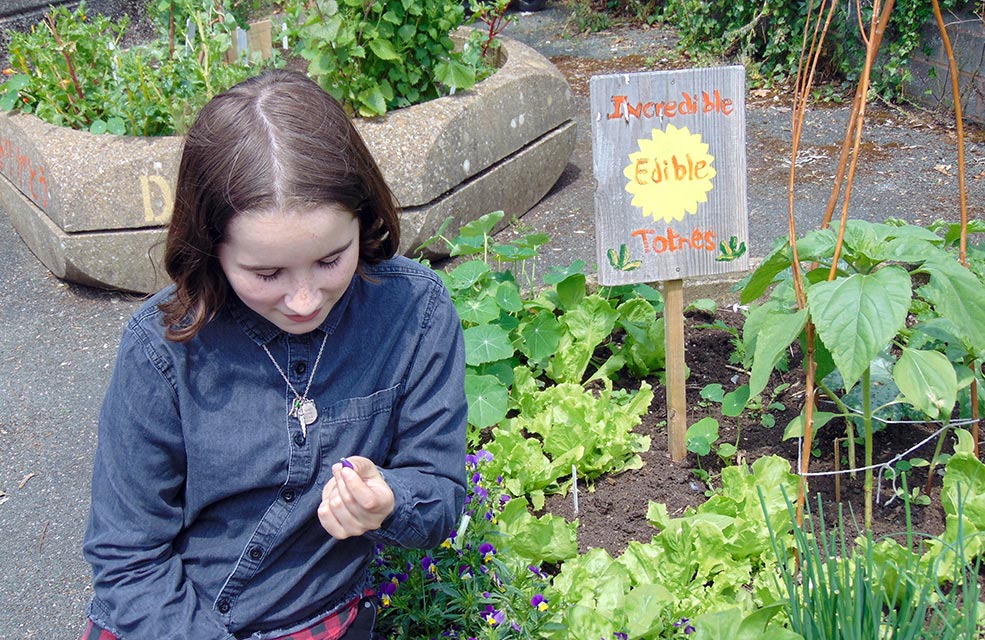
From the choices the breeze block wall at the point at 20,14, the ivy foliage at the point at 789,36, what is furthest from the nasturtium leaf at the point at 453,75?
the breeze block wall at the point at 20,14

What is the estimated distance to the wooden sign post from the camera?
7.03 feet

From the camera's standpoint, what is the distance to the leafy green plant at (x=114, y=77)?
3689 millimetres

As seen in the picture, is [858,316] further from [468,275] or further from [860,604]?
[468,275]

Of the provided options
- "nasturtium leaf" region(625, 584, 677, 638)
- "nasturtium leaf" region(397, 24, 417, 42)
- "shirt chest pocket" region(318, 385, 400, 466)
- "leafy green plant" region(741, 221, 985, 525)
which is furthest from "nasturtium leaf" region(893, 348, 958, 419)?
"nasturtium leaf" region(397, 24, 417, 42)

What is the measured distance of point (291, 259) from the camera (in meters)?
1.36

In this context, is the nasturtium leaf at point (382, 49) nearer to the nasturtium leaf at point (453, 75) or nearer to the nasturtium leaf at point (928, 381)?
the nasturtium leaf at point (453, 75)

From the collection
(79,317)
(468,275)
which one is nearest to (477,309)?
(468,275)

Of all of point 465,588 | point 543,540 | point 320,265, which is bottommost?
point 543,540

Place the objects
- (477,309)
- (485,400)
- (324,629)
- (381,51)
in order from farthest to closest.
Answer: (381,51)
(477,309)
(485,400)
(324,629)

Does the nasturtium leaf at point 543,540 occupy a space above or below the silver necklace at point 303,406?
below

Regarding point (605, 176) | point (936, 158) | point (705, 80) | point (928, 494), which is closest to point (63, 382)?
point (605, 176)

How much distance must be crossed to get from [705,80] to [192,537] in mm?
1409

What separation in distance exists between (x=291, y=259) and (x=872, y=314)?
3.18ft

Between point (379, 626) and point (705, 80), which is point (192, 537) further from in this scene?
point (705, 80)
